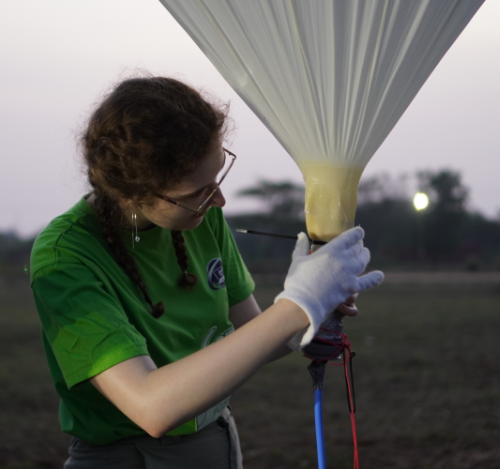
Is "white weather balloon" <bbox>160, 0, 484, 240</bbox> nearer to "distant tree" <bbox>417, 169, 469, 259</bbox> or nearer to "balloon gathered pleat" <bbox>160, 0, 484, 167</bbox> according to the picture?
"balloon gathered pleat" <bbox>160, 0, 484, 167</bbox>

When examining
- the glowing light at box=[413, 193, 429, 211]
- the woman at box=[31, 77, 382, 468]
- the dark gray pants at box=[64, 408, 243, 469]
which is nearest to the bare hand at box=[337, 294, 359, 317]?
the woman at box=[31, 77, 382, 468]

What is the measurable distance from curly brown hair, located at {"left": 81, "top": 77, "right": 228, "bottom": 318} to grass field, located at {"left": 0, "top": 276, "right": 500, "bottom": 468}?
2242 mm

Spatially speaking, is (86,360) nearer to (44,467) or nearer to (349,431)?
(44,467)

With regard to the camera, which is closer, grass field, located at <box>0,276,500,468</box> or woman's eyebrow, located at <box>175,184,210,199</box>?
woman's eyebrow, located at <box>175,184,210,199</box>

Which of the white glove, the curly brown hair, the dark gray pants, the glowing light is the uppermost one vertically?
the curly brown hair

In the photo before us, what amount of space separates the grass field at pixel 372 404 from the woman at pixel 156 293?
1754 mm

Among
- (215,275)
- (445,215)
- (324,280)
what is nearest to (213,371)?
(324,280)

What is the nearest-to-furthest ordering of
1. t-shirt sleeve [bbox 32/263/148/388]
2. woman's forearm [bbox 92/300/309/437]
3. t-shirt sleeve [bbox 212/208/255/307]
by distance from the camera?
woman's forearm [bbox 92/300/309/437] → t-shirt sleeve [bbox 32/263/148/388] → t-shirt sleeve [bbox 212/208/255/307]

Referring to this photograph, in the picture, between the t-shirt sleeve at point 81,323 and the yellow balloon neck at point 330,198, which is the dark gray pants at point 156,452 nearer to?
the t-shirt sleeve at point 81,323

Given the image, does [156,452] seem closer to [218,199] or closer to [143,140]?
[218,199]

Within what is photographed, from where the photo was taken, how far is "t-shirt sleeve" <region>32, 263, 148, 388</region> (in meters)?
1.24

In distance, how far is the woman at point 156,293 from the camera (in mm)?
1145

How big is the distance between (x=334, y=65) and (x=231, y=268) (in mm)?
801

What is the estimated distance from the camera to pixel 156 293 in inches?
62.6
